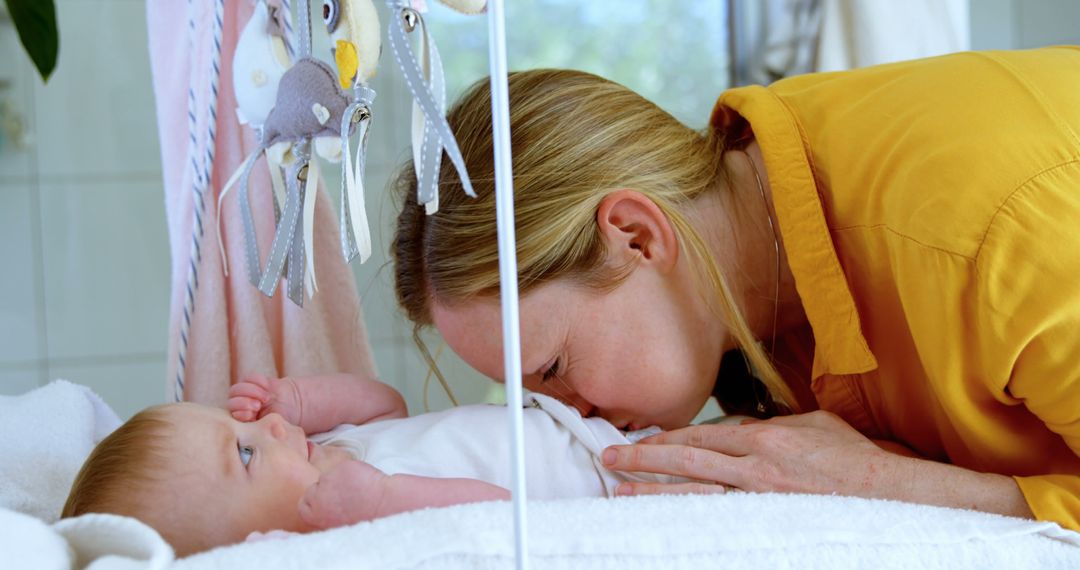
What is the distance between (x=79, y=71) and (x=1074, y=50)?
5.73 ft

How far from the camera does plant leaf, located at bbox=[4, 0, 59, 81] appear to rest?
3.53 feet

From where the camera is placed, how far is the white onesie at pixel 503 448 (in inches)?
34.2

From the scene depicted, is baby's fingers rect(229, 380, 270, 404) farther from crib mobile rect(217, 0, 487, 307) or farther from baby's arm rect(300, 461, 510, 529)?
baby's arm rect(300, 461, 510, 529)

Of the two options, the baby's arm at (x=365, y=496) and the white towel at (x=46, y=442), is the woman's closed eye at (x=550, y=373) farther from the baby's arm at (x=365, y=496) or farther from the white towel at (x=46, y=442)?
the white towel at (x=46, y=442)

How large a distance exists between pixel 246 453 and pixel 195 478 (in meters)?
0.07

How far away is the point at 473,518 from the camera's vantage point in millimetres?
601

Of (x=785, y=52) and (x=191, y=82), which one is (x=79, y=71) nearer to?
(x=191, y=82)

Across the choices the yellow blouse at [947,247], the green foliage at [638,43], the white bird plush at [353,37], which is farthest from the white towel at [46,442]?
the green foliage at [638,43]

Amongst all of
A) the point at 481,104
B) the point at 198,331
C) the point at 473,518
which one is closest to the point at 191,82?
the point at 198,331

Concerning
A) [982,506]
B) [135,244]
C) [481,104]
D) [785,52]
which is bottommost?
[982,506]

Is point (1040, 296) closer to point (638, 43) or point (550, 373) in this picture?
point (550, 373)

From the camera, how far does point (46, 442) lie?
985 mm

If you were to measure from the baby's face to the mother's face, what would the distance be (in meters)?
0.18

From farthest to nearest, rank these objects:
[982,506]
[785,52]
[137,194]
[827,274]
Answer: [137,194]
[785,52]
[827,274]
[982,506]
